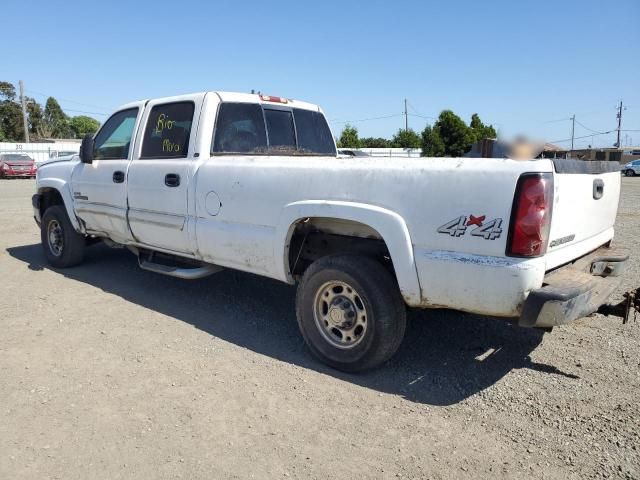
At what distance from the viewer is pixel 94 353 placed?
13.1 feet

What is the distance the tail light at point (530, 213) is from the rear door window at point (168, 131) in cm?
309

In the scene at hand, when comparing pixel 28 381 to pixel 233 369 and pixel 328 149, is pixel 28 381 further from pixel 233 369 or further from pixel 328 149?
pixel 328 149

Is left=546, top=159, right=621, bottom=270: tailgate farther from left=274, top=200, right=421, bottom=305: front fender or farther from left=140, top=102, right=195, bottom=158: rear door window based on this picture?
left=140, top=102, right=195, bottom=158: rear door window

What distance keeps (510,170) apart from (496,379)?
5.10 feet

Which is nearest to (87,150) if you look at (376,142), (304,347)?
(304,347)

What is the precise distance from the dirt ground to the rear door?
31.3 inches

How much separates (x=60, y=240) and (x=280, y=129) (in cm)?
350

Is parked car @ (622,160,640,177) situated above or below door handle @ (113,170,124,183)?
below

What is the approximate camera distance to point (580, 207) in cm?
325

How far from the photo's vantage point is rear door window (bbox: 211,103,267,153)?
15.6 ft

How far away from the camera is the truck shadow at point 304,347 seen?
141 inches

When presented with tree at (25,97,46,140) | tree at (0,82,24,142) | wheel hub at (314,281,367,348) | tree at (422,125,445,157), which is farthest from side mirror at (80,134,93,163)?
tree at (25,97,46,140)

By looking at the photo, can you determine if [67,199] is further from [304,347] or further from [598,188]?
[598,188]

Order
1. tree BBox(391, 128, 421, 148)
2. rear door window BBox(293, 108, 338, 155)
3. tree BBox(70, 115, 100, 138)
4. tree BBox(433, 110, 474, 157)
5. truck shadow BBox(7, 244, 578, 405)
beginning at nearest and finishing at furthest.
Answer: truck shadow BBox(7, 244, 578, 405)
rear door window BBox(293, 108, 338, 155)
tree BBox(433, 110, 474, 157)
tree BBox(391, 128, 421, 148)
tree BBox(70, 115, 100, 138)
